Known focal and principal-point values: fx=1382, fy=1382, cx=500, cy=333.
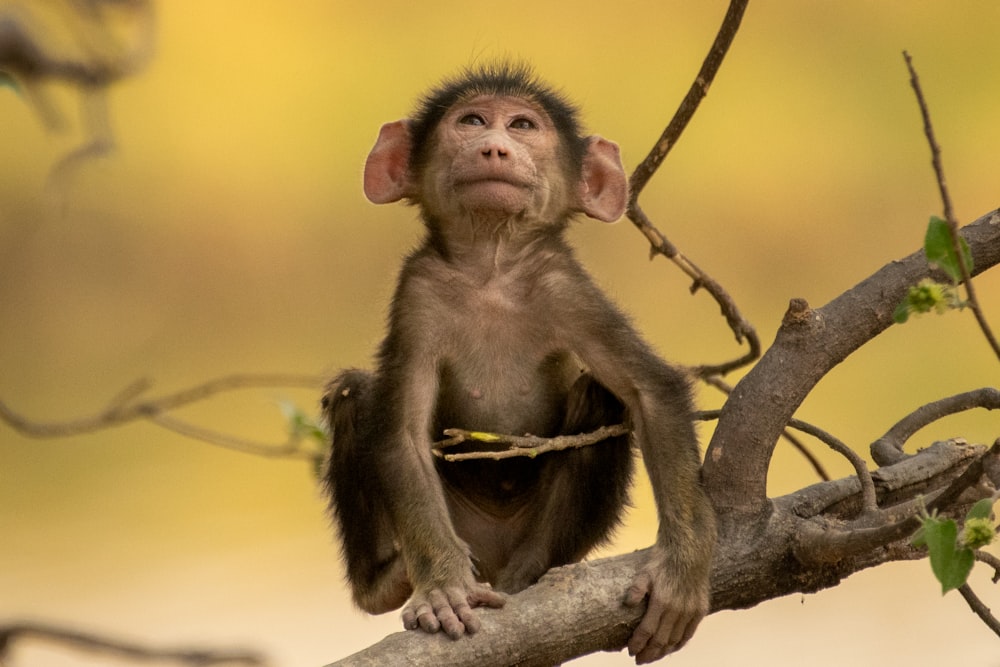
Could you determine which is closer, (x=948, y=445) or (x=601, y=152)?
(x=948, y=445)

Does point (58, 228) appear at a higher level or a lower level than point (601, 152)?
higher

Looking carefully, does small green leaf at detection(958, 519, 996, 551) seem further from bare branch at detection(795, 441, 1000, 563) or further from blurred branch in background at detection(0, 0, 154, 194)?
blurred branch in background at detection(0, 0, 154, 194)

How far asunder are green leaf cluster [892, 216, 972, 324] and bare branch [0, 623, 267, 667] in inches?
57.2

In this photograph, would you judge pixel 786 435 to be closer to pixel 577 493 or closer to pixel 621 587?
pixel 577 493

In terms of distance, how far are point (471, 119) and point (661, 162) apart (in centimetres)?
67

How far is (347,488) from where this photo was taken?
4.22 m

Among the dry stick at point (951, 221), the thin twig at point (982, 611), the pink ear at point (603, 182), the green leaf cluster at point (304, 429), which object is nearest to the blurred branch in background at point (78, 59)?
the dry stick at point (951, 221)

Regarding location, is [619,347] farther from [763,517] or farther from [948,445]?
[948,445]

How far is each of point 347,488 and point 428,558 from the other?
0.54m

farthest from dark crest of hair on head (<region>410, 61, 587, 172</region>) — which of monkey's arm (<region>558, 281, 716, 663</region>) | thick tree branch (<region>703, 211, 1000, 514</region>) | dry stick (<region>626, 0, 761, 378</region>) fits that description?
thick tree branch (<region>703, 211, 1000, 514</region>)

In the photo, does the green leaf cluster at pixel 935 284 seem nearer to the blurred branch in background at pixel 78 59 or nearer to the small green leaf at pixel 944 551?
the small green leaf at pixel 944 551

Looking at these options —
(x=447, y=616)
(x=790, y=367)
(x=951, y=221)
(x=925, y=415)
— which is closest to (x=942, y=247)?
(x=951, y=221)

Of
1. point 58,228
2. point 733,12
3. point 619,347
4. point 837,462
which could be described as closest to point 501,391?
point 619,347

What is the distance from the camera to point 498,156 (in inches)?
168
